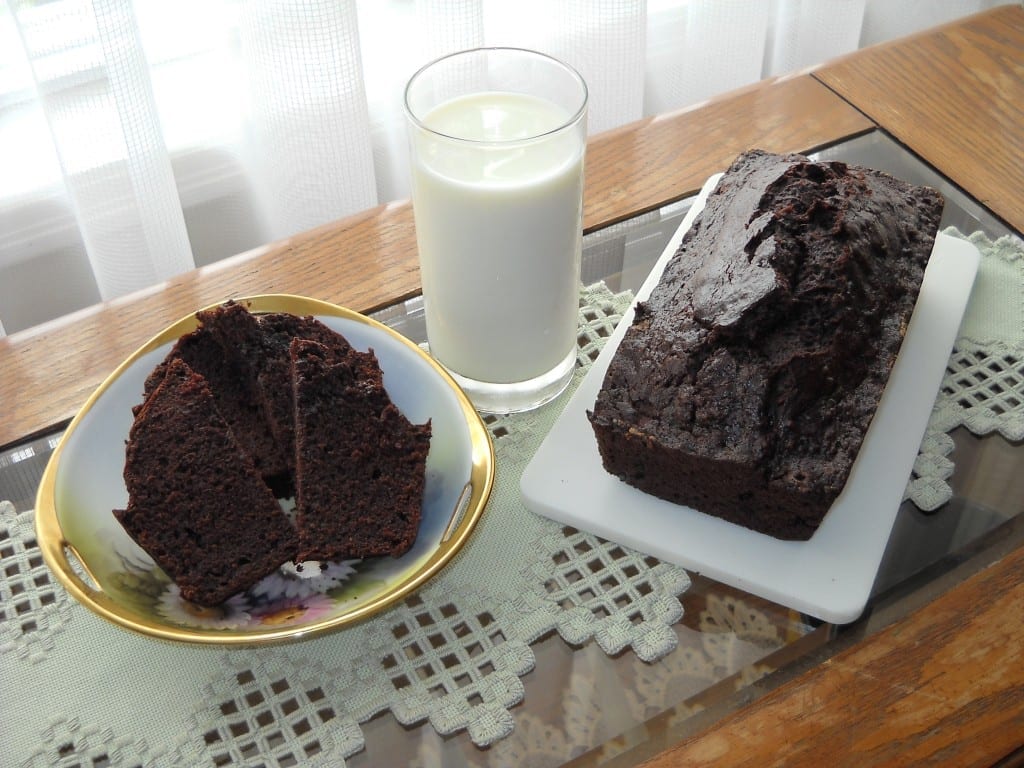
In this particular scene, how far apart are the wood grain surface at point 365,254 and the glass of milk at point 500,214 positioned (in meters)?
0.18

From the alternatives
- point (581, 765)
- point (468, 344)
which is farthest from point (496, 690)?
point (468, 344)

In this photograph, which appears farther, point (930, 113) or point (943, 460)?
point (930, 113)

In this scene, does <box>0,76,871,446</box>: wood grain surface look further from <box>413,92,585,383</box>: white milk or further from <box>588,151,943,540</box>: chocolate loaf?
<box>588,151,943,540</box>: chocolate loaf

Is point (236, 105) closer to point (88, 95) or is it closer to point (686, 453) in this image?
point (88, 95)

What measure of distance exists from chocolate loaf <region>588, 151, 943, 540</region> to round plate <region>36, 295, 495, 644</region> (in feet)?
0.46

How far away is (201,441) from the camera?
871 millimetres

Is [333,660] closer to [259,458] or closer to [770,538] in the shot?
[259,458]

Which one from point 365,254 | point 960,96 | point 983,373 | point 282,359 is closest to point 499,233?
point 282,359

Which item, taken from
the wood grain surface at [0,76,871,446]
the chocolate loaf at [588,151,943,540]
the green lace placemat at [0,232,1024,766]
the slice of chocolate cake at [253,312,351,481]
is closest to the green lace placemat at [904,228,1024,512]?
the green lace placemat at [0,232,1024,766]

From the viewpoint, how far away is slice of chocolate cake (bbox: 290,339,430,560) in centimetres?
86

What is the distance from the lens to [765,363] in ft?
2.95

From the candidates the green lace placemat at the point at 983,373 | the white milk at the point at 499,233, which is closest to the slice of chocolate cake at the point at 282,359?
the white milk at the point at 499,233

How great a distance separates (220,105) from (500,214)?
87 centimetres

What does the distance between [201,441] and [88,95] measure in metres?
0.77
